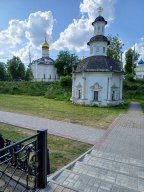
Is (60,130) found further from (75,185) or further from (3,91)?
(3,91)

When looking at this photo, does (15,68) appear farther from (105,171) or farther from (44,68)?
(105,171)

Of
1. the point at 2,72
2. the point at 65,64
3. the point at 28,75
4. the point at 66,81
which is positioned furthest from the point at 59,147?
the point at 28,75

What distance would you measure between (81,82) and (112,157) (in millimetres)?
20439

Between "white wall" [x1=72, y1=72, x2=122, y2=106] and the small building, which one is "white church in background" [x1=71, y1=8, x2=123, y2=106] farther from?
the small building

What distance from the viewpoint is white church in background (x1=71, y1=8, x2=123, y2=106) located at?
83.4ft

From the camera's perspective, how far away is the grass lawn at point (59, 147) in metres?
6.50

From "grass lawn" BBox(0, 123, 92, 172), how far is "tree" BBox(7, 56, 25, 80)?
163 feet

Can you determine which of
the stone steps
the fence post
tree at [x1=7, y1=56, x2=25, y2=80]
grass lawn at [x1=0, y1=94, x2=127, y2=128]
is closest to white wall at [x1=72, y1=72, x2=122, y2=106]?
grass lawn at [x1=0, y1=94, x2=127, y2=128]

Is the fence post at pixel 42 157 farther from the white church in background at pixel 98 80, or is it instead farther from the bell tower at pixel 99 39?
the bell tower at pixel 99 39

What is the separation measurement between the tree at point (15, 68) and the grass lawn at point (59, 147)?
4956 cm

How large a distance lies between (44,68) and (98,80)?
3582cm

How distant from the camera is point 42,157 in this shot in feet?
13.5

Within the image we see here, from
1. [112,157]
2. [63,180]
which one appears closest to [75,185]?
[63,180]

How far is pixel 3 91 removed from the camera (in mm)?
42781
